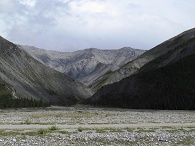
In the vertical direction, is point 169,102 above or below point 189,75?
below

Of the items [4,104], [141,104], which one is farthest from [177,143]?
[141,104]

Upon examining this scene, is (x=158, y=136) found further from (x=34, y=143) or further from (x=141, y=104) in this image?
(x=141, y=104)

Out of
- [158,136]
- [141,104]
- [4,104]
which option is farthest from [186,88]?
[158,136]

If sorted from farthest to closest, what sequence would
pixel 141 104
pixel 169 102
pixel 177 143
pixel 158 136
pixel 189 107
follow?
1. pixel 141 104
2. pixel 169 102
3. pixel 189 107
4. pixel 158 136
5. pixel 177 143

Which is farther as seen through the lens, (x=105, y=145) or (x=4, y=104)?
(x=4, y=104)

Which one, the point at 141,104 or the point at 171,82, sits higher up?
the point at 171,82

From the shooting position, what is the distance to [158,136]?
34.8m

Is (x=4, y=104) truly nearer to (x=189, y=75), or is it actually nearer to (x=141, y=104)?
(x=141, y=104)

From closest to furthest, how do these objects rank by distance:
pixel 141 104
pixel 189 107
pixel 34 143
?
pixel 34 143
pixel 189 107
pixel 141 104

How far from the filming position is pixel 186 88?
184 metres

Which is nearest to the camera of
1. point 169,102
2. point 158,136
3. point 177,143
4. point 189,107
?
point 177,143

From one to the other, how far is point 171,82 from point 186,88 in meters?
13.2

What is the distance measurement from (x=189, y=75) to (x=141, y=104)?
30971mm

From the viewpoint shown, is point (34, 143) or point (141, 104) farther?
point (141, 104)
